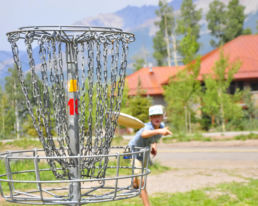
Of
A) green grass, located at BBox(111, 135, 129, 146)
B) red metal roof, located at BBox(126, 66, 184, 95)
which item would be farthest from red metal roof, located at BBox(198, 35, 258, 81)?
green grass, located at BBox(111, 135, 129, 146)

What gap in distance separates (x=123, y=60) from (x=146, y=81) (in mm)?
37370

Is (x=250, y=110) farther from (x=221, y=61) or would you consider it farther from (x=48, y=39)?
(x=48, y=39)

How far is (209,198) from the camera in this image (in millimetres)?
6328

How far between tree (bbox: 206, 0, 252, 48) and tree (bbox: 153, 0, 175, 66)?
22.9 feet

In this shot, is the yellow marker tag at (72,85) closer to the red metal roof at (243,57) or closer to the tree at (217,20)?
the red metal roof at (243,57)

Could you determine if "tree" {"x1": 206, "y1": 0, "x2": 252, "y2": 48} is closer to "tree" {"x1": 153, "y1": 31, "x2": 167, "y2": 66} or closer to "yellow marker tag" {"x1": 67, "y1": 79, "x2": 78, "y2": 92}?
"tree" {"x1": 153, "y1": 31, "x2": 167, "y2": 66}

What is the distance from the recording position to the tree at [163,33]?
2000 inches

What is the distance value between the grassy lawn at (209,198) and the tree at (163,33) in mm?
45351

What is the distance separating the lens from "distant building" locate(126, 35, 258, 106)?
3334 cm

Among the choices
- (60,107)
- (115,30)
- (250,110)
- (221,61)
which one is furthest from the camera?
(250,110)

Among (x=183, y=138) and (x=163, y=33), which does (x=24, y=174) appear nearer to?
(x=183, y=138)

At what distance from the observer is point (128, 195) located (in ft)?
10.2

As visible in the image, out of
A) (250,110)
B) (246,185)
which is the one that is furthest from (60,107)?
(250,110)

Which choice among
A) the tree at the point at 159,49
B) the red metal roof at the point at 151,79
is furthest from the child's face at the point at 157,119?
the tree at the point at 159,49
